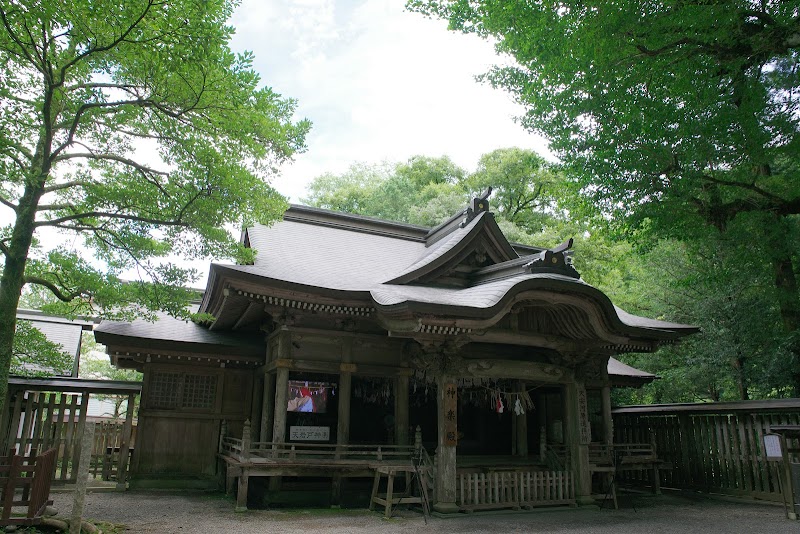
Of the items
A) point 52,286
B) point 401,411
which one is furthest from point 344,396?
point 52,286

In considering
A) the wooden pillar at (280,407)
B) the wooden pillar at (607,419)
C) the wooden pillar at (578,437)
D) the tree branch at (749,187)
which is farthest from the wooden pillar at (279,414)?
the tree branch at (749,187)

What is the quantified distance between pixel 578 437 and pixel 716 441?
4222 millimetres

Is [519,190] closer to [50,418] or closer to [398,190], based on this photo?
[398,190]

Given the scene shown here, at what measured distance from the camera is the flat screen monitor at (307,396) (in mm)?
13312

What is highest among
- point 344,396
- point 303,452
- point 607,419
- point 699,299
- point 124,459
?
point 699,299

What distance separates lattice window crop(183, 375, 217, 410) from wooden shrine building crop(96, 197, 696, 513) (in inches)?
1.3

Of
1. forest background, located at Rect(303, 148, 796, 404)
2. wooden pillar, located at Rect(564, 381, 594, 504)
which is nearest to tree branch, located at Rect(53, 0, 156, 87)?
wooden pillar, located at Rect(564, 381, 594, 504)

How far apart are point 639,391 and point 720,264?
7.14m

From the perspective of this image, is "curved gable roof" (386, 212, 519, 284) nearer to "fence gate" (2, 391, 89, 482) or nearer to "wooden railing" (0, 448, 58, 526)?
"wooden railing" (0, 448, 58, 526)

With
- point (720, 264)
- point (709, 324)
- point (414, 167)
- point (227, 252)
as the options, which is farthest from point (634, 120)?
point (414, 167)

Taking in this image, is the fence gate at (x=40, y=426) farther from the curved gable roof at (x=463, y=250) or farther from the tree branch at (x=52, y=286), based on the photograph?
the curved gable roof at (x=463, y=250)

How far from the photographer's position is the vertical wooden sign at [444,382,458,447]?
32.2 ft

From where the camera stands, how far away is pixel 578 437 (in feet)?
36.4

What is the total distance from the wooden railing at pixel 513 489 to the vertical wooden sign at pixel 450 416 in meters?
0.72
